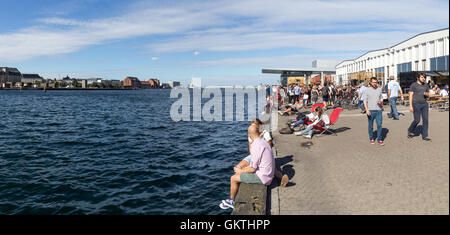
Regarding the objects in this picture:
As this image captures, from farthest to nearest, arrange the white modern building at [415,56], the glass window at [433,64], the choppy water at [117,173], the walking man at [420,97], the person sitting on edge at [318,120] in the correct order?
the glass window at [433,64] < the white modern building at [415,56] < the person sitting on edge at [318,120] < the walking man at [420,97] < the choppy water at [117,173]

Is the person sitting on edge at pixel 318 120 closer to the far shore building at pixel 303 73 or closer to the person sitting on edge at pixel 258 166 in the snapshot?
the person sitting on edge at pixel 258 166

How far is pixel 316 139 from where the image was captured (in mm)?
11352

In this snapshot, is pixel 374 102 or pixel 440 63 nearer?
pixel 374 102

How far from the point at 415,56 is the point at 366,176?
33.7 m

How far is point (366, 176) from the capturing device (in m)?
6.62

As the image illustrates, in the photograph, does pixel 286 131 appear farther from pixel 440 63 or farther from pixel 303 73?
pixel 303 73

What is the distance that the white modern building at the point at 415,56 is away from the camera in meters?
29.7

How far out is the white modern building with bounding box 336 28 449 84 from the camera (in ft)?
97.5

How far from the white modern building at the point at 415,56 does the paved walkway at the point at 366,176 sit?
18469mm

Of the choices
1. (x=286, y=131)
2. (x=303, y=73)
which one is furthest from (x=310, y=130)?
(x=303, y=73)

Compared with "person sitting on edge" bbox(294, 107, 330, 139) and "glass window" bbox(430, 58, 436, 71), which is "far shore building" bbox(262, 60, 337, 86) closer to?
"glass window" bbox(430, 58, 436, 71)

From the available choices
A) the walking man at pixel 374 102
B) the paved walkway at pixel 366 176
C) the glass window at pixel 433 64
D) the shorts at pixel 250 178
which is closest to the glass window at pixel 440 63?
the glass window at pixel 433 64

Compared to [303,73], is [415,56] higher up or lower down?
lower down
